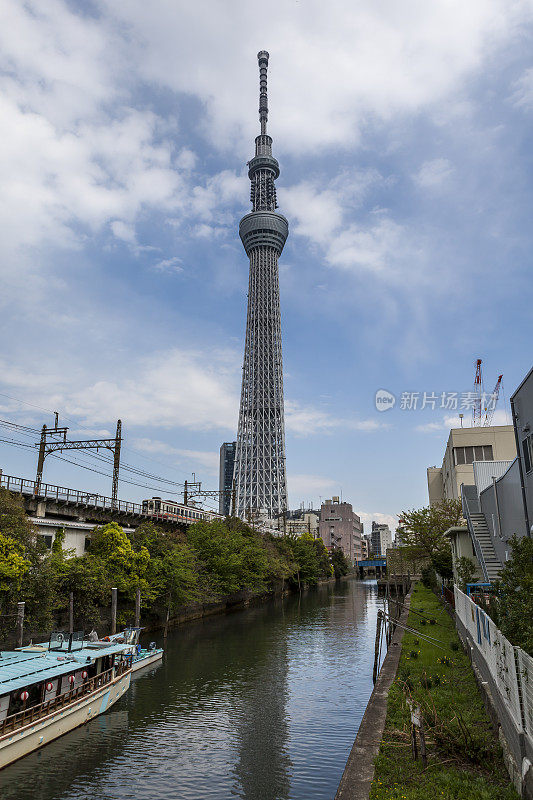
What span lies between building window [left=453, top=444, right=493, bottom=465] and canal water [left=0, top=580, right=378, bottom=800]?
105ft

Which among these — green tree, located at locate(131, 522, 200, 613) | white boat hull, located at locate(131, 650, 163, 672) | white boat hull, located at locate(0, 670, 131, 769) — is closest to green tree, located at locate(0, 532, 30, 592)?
white boat hull, located at locate(0, 670, 131, 769)

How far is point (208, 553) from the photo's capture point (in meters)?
58.2

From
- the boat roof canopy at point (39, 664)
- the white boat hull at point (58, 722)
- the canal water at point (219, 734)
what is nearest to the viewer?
the canal water at point (219, 734)

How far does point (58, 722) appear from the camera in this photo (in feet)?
71.6

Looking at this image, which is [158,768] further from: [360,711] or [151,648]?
[151,648]

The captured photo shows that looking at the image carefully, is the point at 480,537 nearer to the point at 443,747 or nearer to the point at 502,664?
the point at 443,747

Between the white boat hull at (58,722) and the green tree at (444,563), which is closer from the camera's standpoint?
the white boat hull at (58,722)

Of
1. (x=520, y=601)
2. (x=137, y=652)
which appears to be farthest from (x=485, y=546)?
(x=520, y=601)

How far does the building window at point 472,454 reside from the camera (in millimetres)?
64312

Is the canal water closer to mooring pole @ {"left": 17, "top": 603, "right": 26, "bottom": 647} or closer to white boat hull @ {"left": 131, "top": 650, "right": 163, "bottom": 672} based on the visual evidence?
white boat hull @ {"left": 131, "top": 650, "right": 163, "bottom": 672}

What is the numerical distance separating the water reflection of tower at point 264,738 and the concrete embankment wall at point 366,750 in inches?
133

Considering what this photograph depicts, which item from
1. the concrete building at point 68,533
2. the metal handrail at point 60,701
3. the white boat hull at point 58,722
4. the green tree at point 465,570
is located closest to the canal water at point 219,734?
the white boat hull at point 58,722

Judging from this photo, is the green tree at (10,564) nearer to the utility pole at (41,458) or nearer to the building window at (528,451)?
the utility pole at (41,458)

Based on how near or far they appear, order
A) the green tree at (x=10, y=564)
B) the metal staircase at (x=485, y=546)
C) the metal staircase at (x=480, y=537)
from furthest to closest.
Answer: the metal staircase at (x=480, y=537) → the metal staircase at (x=485, y=546) → the green tree at (x=10, y=564)
